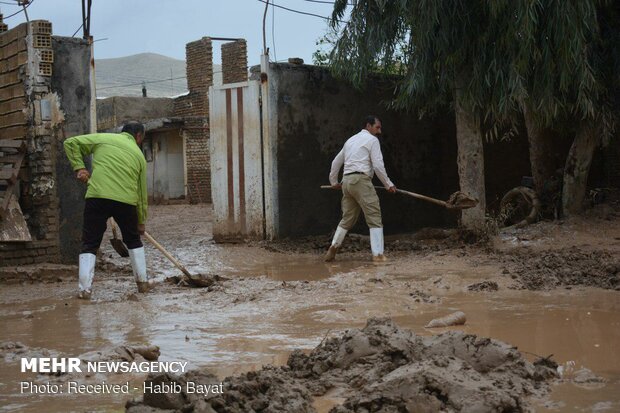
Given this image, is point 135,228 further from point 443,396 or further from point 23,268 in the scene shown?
point 443,396

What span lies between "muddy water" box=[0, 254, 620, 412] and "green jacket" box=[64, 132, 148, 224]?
99 cm

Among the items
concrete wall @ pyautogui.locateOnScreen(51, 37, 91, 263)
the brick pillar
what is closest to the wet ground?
concrete wall @ pyautogui.locateOnScreen(51, 37, 91, 263)

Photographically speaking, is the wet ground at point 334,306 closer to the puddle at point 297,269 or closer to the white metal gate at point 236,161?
the puddle at point 297,269

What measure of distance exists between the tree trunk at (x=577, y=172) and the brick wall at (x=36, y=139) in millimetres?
6701

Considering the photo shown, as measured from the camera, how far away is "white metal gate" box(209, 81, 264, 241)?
11867 millimetres

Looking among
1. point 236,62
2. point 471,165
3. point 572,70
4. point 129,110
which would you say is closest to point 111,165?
point 471,165

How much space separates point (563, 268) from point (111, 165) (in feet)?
14.8

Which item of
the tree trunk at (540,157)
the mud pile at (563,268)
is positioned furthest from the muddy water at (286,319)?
the tree trunk at (540,157)

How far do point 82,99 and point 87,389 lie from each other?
5.83m

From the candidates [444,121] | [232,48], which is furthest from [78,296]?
[232,48]

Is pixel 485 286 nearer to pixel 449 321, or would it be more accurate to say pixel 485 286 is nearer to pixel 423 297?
pixel 423 297

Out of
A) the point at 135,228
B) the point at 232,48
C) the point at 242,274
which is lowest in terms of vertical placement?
the point at 242,274

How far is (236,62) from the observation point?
26.5 meters

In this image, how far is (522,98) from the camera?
9.20 metres
